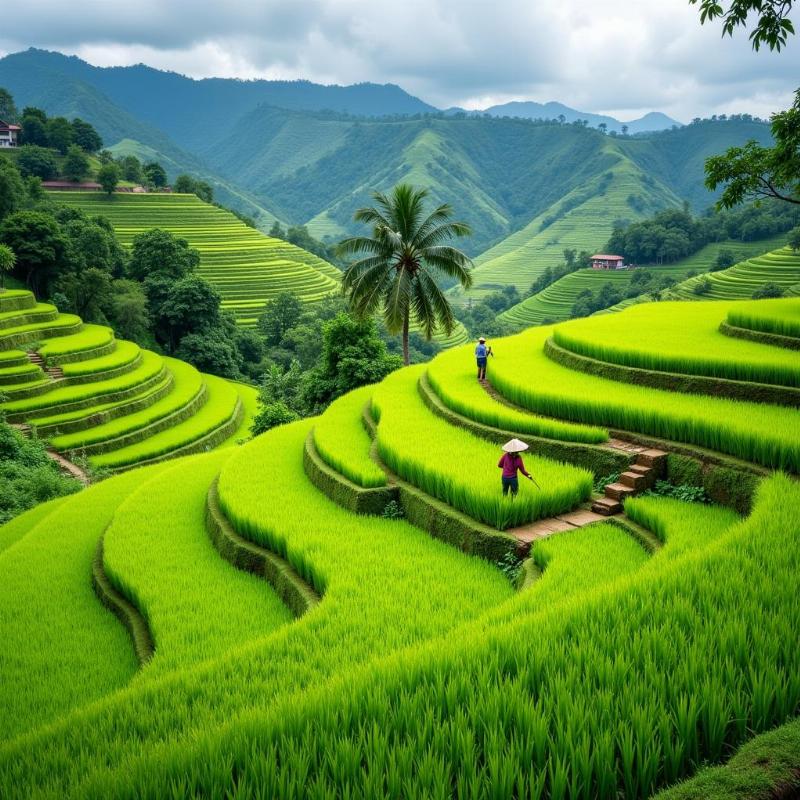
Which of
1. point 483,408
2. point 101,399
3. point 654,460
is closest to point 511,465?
point 654,460

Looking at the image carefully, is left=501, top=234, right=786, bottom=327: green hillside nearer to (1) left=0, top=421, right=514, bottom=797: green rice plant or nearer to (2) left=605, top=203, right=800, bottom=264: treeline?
(2) left=605, top=203, right=800, bottom=264: treeline

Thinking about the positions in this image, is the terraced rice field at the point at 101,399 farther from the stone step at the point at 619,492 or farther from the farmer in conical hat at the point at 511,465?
the stone step at the point at 619,492

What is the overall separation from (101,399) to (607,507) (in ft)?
78.5

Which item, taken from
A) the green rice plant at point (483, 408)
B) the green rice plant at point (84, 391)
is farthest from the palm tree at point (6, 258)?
the green rice plant at point (483, 408)

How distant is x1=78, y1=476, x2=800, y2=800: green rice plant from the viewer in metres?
3.44

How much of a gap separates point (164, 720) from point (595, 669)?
302 cm

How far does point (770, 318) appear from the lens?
13820 mm

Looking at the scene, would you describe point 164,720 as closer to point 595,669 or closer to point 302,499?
point 595,669

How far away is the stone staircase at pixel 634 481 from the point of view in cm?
883

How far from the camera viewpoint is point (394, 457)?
10.8 metres

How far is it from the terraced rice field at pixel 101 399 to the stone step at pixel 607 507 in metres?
19.8

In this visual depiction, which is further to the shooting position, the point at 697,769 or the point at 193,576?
the point at 193,576

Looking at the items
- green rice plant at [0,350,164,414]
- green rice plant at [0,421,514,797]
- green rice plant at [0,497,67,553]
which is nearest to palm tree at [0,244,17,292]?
green rice plant at [0,350,164,414]

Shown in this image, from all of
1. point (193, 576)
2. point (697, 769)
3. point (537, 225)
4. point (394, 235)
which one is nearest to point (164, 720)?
point (697, 769)
